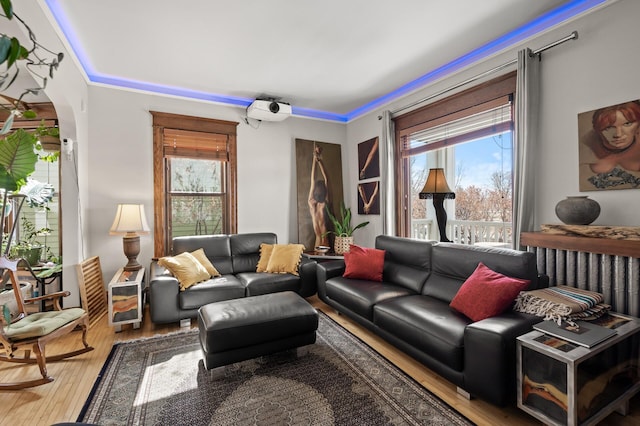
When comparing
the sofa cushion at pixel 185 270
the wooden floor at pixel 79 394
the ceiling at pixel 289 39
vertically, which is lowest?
the wooden floor at pixel 79 394

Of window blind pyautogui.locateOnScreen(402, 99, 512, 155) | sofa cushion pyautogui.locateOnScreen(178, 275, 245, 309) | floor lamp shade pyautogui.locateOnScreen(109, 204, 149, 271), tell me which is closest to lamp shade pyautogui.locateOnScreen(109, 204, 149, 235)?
floor lamp shade pyautogui.locateOnScreen(109, 204, 149, 271)

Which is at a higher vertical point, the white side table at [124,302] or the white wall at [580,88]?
the white wall at [580,88]

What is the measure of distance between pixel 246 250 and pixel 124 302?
4.86 ft

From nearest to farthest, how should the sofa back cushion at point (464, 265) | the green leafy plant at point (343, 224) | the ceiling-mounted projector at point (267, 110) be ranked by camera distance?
the sofa back cushion at point (464, 265) < the ceiling-mounted projector at point (267, 110) < the green leafy plant at point (343, 224)

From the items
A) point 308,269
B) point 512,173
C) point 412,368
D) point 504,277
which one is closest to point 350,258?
point 308,269

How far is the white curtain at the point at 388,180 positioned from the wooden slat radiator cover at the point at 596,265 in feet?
6.41

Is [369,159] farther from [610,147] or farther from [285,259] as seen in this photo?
[610,147]

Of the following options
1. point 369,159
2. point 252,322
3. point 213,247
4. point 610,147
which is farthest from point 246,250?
point 610,147

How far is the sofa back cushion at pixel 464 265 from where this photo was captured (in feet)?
7.52

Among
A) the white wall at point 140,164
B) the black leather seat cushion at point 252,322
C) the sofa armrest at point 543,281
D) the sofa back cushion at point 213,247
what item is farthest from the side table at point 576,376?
the white wall at point 140,164

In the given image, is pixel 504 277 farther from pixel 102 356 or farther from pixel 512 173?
pixel 102 356

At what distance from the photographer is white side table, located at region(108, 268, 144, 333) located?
2982 millimetres

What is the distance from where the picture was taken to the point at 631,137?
7.14 ft

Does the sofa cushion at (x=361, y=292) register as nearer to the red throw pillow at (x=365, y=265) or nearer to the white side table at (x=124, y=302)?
the red throw pillow at (x=365, y=265)
